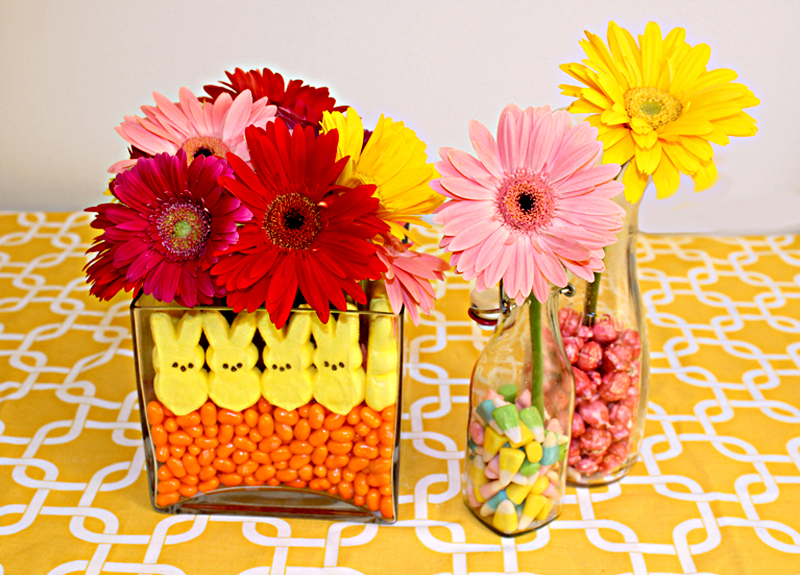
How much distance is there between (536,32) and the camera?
3.63ft

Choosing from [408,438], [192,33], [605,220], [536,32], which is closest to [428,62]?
[536,32]

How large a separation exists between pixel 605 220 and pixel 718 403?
0.36 metres

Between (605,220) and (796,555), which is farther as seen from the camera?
(796,555)

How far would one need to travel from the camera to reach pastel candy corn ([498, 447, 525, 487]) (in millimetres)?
535

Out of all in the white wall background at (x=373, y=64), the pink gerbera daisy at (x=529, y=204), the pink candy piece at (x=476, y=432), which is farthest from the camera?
the white wall background at (x=373, y=64)

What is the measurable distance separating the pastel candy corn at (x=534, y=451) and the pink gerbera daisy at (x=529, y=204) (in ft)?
0.42

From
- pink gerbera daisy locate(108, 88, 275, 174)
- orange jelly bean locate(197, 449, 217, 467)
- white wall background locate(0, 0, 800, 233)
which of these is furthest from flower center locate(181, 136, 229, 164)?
white wall background locate(0, 0, 800, 233)

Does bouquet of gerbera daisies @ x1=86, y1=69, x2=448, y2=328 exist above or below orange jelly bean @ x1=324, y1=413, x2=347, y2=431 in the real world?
above

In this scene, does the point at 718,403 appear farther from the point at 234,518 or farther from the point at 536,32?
the point at 536,32

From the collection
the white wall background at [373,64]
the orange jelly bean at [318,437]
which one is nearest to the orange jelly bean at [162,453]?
the orange jelly bean at [318,437]

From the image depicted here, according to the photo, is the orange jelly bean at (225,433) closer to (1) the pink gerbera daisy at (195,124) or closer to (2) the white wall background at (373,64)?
(1) the pink gerbera daisy at (195,124)

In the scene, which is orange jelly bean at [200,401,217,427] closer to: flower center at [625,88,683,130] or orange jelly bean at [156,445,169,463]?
orange jelly bean at [156,445,169,463]

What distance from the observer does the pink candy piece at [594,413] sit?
0.58 m

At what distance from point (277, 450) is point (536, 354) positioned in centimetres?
19
